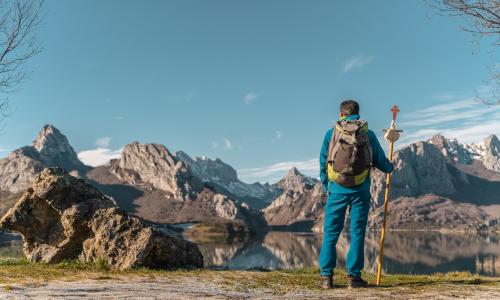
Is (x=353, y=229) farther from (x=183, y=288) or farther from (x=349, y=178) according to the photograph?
(x=183, y=288)

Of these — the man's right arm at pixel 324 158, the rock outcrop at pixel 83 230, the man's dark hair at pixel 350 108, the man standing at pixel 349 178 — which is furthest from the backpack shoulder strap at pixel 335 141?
the rock outcrop at pixel 83 230

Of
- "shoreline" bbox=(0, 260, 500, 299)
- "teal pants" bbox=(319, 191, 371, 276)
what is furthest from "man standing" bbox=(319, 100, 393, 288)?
"shoreline" bbox=(0, 260, 500, 299)

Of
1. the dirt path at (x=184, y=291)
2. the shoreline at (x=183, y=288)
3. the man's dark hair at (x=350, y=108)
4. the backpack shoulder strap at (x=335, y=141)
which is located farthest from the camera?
A: the man's dark hair at (x=350, y=108)

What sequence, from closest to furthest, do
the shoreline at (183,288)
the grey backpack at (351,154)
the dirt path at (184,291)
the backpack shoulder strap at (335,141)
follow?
the dirt path at (184,291)
the shoreline at (183,288)
the grey backpack at (351,154)
the backpack shoulder strap at (335,141)

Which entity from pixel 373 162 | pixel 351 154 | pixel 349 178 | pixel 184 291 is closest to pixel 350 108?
pixel 351 154

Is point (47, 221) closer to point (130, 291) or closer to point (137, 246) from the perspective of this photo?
point (137, 246)

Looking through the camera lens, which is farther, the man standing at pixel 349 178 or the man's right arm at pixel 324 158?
the man's right arm at pixel 324 158

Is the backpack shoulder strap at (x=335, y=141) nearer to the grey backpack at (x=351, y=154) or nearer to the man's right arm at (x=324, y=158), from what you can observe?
the grey backpack at (x=351, y=154)

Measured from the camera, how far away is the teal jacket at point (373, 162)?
11336 millimetres

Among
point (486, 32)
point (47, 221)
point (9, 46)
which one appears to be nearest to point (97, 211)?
point (47, 221)

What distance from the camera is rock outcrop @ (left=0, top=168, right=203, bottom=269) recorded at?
15.8 m

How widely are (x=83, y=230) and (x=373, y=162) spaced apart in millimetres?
12483

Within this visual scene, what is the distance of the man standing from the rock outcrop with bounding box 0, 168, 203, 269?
7.36m

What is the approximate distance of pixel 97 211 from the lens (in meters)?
17.5
